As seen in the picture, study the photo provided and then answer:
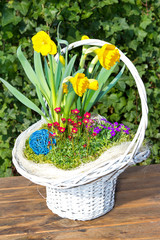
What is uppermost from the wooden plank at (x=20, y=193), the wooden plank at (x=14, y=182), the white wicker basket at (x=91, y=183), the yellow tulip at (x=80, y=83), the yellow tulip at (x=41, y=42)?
the yellow tulip at (x=41, y=42)

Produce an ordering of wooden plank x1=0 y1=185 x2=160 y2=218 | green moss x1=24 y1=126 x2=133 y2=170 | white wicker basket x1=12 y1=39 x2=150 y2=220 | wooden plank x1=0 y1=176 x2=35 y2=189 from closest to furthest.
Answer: white wicker basket x1=12 y1=39 x2=150 y2=220 → green moss x1=24 y1=126 x2=133 y2=170 → wooden plank x1=0 y1=185 x2=160 y2=218 → wooden plank x1=0 y1=176 x2=35 y2=189

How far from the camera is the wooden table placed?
1109mm

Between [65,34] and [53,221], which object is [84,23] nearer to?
[65,34]

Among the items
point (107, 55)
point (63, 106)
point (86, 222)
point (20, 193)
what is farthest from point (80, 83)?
point (20, 193)

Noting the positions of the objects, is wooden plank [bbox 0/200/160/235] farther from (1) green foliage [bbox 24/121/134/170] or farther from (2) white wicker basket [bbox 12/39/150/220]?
(1) green foliage [bbox 24/121/134/170]

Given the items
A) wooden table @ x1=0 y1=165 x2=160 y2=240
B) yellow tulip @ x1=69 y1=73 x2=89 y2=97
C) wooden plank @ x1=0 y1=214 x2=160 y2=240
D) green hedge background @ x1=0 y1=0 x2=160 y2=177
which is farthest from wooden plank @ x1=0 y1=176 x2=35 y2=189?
yellow tulip @ x1=69 y1=73 x2=89 y2=97

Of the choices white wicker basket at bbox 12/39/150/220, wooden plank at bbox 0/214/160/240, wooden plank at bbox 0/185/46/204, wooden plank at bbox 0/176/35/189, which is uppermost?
white wicker basket at bbox 12/39/150/220

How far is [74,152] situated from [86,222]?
0.29 m

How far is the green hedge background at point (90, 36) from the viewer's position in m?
1.56

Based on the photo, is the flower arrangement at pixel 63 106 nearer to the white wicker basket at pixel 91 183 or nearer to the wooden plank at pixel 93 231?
the white wicker basket at pixel 91 183

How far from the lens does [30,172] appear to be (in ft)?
3.48

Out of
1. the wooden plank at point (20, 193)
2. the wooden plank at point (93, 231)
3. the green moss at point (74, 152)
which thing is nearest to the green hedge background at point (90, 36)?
the wooden plank at point (20, 193)

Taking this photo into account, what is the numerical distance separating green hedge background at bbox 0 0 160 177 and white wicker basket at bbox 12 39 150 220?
1.43 ft

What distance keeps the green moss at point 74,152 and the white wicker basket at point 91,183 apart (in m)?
0.07
